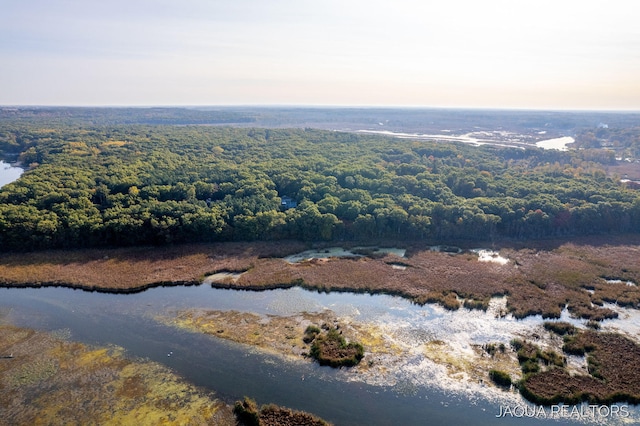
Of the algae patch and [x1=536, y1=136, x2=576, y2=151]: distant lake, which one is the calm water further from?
[x1=536, y1=136, x2=576, y2=151]: distant lake

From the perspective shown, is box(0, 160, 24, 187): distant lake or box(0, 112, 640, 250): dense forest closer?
box(0, 112, 640, 250): dense forest

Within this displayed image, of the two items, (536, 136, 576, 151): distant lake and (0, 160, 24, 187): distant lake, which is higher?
(536, 136, 576, 151): distant lake

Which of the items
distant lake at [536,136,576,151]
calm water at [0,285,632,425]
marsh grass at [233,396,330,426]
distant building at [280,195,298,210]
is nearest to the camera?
A: marsh grass at [233,396,330,426]

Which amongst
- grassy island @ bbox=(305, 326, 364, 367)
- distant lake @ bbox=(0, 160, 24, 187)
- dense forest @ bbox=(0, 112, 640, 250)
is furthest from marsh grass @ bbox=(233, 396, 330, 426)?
distant lake @ bbox=(0, 160, 24, 187)

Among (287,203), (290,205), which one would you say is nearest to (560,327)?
(290,205)

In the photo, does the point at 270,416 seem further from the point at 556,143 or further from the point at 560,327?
the point at 556,143

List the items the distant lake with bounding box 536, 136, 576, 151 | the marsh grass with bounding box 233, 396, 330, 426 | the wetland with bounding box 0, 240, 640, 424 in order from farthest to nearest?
the distant lake with bounding box 536, 136, 576, 151, the wetland with bounding box 0, 240, 640, 424, the marsh grass with bounding box 233, 396, 330, 426

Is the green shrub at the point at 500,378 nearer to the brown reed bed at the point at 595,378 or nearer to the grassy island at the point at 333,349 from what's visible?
the brown reed bed at the point at 595,378
